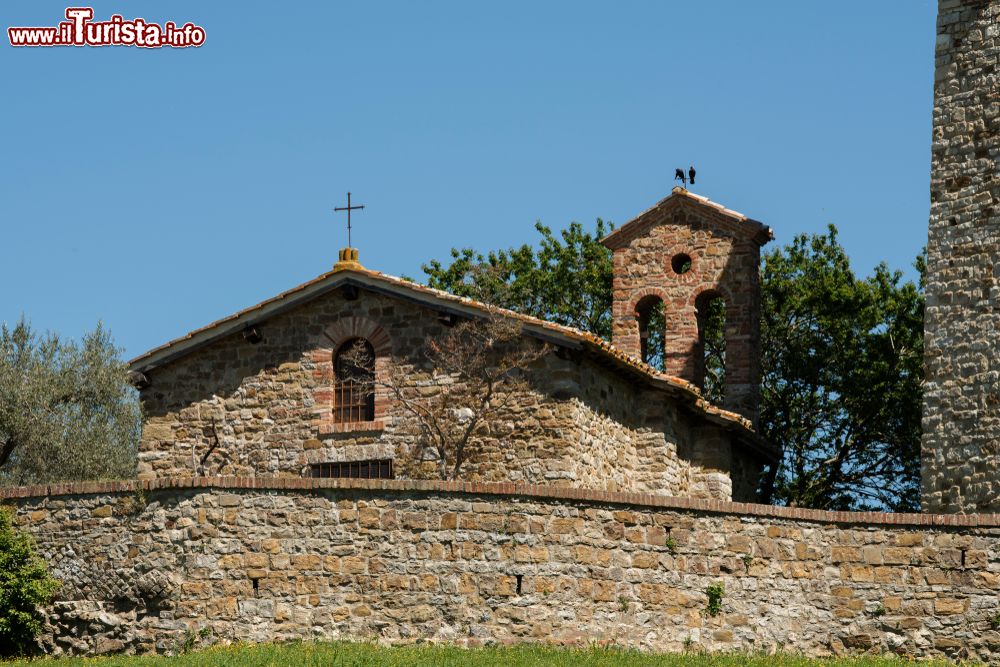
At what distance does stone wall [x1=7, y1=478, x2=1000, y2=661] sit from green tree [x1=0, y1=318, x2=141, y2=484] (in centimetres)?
398

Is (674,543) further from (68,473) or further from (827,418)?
(827,418)

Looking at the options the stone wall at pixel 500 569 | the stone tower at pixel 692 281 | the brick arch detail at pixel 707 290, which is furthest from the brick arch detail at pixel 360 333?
the brick arch detail at pixel 707 290

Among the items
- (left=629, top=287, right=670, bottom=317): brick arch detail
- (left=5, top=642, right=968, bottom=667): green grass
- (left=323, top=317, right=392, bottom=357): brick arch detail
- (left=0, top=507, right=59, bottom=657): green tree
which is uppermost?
(left=629, top=287, right=670, bottom=317): brick arch detail

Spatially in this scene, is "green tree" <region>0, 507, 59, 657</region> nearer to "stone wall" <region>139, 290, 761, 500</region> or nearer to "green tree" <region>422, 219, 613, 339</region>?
"stone wall" <region>139, 290, 761, 500</region>

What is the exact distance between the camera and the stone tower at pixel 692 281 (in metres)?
32.6

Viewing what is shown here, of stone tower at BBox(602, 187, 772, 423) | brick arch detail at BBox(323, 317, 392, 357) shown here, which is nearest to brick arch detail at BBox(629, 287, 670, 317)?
stone tower at BBox(602, 187, 772, 423)

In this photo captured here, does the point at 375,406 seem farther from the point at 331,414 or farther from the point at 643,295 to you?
the point at 643,295

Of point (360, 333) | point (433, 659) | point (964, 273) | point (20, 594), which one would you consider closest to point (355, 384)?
point (360, 333)

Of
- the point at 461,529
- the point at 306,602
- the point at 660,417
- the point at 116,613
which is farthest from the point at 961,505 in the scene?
the point at 116,613

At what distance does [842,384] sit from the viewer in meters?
38.9

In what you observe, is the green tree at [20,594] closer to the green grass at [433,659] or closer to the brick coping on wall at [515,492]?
the green grass at [433,659]

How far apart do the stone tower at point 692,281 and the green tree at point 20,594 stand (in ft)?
42.6

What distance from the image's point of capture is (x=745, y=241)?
3291cm

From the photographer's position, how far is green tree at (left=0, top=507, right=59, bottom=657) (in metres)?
22.8
